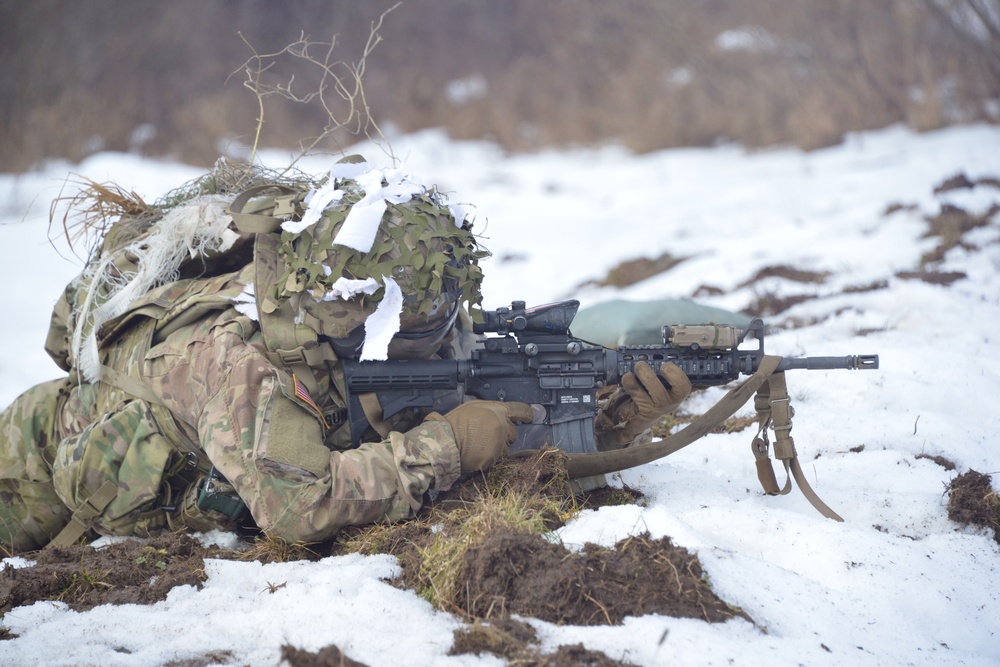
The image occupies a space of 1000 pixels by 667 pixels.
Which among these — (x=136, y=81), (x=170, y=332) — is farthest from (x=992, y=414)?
(x=136, y=81)

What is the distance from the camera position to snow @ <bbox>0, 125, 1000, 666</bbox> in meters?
2.51

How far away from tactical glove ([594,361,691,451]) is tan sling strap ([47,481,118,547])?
2034 millimetres

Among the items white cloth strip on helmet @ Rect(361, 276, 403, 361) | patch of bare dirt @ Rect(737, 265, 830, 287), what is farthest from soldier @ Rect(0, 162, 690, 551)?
patch of bare dirt @ Rect(737, 265, 830, 287)

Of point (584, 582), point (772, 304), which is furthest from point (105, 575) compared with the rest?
point (772, 304)

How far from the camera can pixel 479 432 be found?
3314 mm

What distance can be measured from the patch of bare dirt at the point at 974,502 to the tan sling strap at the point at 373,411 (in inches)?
86.4

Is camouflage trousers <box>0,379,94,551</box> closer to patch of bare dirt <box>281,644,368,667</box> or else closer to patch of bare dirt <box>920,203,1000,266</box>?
patch of bare dirt <box>281,644,368,667</box>

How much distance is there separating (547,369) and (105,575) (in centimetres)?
178

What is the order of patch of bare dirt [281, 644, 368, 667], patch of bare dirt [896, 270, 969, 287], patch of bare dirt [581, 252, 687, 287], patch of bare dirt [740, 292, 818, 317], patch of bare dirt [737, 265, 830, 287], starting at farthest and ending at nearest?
patch of bare dirt [581, 252, 687, 287], patch of bare dirt [737, 265, 830, 287], patch of bare dirt [740, 292, 818, 317], patch of bare dirt [896, 270, 969, 287], patch of bare dirt [281, 644, 368, 667]

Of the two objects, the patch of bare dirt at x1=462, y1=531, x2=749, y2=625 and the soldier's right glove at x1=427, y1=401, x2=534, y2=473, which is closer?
the patch of bare dirt at x1=462, y1=531, x2=749, y2=625

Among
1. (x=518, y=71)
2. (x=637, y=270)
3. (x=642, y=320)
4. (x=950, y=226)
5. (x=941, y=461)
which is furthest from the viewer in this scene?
(x=518, y=71)

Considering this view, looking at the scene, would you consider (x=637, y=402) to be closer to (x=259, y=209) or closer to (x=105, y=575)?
(x=259, y=209)

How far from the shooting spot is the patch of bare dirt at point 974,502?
3211mm

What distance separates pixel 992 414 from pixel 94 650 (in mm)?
3865
